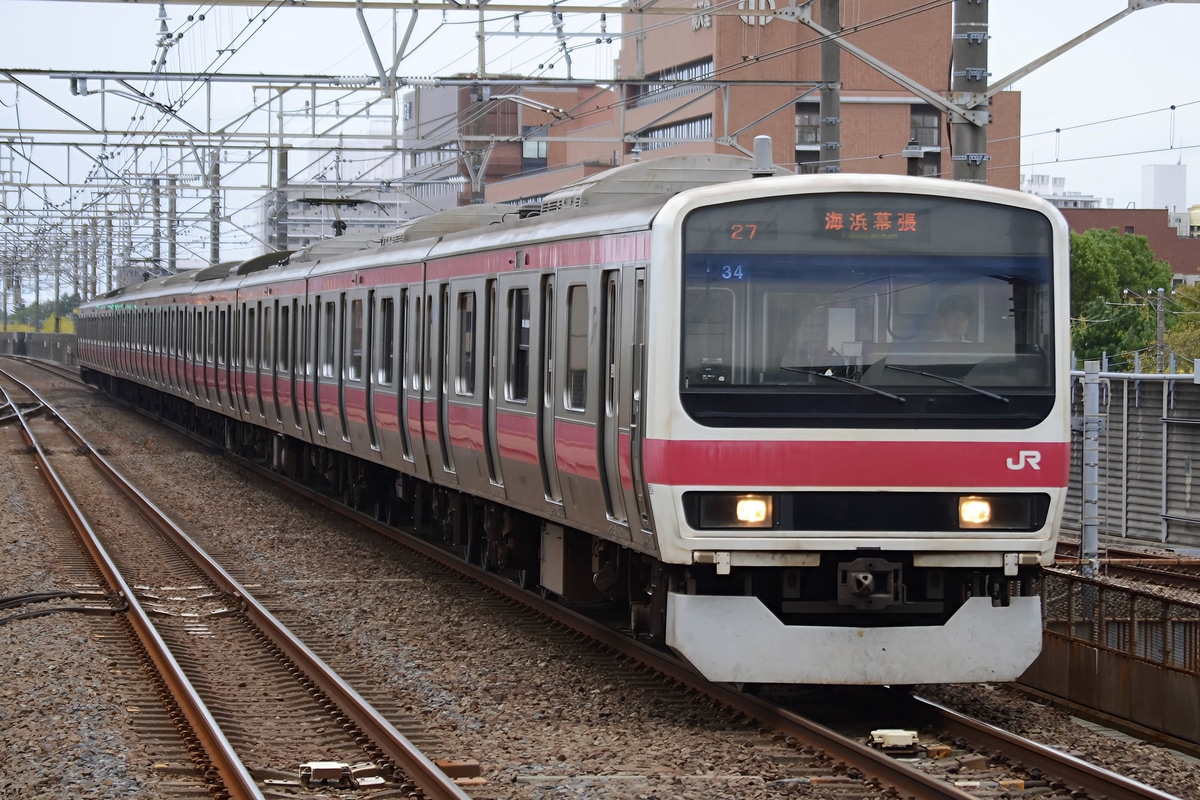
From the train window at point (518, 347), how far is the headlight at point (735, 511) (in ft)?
9.33

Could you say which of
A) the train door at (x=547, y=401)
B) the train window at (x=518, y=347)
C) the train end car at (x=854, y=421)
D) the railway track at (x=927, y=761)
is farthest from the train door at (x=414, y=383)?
the train end car at (x=854, y=421)

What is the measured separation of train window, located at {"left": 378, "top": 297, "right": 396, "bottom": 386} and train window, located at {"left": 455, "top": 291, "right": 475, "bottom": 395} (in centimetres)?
231

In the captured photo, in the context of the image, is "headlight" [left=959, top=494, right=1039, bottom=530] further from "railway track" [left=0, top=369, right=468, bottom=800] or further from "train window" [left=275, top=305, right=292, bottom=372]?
"train window" [left=275, top=305, right=292, bottom=372]

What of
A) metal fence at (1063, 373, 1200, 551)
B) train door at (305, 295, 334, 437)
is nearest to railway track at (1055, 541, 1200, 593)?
metal fence at (1063, 373, 1200, 551)

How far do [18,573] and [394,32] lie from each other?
8.12 m

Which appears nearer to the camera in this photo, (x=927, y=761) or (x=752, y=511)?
(x=927, y=761)

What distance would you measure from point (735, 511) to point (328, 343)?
1039 cm

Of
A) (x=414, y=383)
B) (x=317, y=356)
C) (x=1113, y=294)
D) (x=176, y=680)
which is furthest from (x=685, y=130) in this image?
(x=176, y=680)

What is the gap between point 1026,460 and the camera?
812 centimetres

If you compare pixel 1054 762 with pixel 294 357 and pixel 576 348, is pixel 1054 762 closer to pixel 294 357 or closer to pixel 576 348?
pixel 576 348

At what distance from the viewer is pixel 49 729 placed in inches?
318

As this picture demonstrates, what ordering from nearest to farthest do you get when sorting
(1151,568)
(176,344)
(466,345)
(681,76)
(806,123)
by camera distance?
(466,345)
(1151,568)
(176,344)
(681,76)
(806,123)

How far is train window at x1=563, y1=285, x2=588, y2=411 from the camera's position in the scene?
9.41 meters

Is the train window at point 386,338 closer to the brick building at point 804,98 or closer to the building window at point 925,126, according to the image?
the brick building at point 804,98
